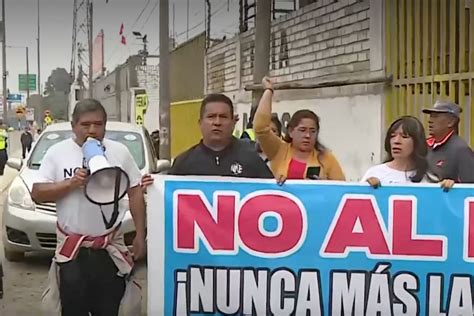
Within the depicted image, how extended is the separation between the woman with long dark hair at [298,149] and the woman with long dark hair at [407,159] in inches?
17.0

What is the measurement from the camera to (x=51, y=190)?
4.09 m

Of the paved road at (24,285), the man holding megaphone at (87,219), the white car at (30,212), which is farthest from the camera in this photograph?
the white car at (30,212)

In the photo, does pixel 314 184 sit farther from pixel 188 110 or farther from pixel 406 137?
pixel 188 110

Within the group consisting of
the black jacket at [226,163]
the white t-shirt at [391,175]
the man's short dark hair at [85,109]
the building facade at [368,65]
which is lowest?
the white t-shirt at [391,175]

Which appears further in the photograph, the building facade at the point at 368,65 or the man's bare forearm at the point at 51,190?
the building facade at the point at 368,65

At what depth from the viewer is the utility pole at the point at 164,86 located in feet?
63.0

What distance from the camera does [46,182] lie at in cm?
414

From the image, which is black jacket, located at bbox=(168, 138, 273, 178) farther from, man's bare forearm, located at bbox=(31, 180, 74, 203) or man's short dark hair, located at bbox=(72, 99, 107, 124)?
man's bare forearm, located at bbox=(31, 180, 74, 203)

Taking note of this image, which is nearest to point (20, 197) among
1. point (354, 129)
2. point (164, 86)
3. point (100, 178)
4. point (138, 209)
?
point (138, 209)

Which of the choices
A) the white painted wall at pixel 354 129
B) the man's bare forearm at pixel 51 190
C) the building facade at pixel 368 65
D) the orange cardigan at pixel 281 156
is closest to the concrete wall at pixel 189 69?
the building facade at pixel 368 65

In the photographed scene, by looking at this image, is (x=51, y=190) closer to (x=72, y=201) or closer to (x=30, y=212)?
(x=72, y=201)

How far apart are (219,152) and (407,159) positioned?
108 cm

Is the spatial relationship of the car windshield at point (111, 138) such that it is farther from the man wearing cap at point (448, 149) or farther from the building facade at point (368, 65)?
the man wearing cap at point (448, 149)

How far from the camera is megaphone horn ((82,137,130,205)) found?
13.0 feet
